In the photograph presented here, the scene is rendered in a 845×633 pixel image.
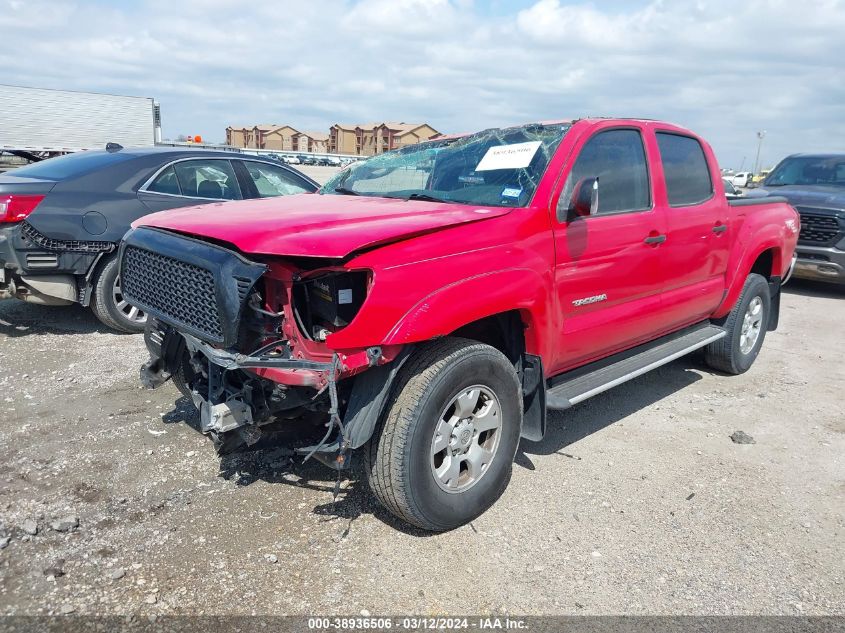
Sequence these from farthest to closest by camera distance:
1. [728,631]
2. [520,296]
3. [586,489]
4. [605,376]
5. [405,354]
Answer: [605,376]
[586,489]
[520,296]
[405,354]
[728,631]

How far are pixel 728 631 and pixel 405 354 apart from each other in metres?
1.68

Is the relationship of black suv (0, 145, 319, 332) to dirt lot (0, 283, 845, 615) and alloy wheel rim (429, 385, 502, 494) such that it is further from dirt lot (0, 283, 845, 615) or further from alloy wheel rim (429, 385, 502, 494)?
alloy wheel rim (429, 385, 502, 494)

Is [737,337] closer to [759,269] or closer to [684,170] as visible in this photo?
[759,269]

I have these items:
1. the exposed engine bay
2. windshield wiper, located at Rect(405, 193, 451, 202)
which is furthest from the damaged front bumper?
windshield wiper, located at Rect(405, 193, 451, 202)

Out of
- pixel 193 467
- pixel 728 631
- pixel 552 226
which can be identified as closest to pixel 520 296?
pixel 552 226

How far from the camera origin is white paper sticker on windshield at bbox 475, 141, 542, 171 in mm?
3570

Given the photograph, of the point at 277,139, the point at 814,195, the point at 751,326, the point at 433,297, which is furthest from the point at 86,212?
the point at 277,139

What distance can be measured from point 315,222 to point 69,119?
96.7 feet

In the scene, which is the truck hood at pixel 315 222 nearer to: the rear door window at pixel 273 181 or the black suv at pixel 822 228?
the rear door window at pixel 273 181

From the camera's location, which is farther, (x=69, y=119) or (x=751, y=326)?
(x=69, y=119)

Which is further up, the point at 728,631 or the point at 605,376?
the point at 605,376

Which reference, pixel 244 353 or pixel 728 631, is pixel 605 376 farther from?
pixel 244 353

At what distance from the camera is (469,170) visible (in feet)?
12.3

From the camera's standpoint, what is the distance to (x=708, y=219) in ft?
15.1
